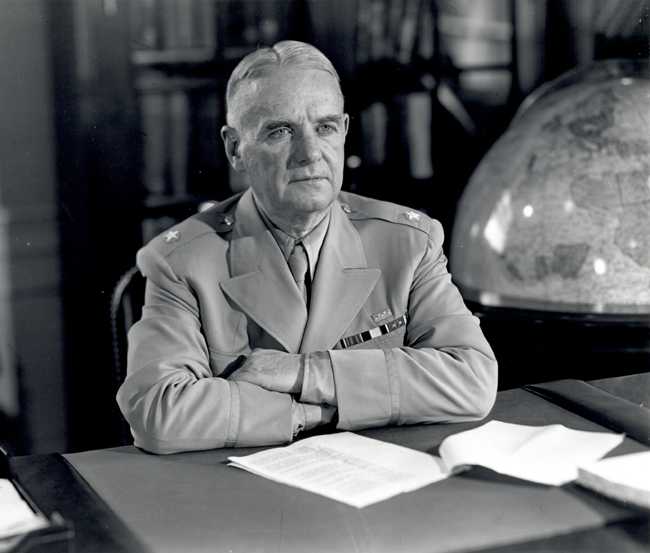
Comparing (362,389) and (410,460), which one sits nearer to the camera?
(410,460)

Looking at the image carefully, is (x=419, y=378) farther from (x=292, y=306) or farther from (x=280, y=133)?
(x=280, y=133)

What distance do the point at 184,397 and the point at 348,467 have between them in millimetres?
334

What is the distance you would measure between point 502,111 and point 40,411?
62.0 inches

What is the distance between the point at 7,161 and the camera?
2.31 m

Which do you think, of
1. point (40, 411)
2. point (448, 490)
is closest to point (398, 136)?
point (40, 411)

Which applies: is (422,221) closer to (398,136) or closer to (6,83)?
(398,136)

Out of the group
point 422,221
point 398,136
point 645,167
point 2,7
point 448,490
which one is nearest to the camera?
point 448,490

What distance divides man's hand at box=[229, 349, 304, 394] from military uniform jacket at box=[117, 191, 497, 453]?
0.03 meters

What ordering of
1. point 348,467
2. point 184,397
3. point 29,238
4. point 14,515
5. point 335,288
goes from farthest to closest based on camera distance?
point 29,238 → point 335,288 → point 184,397 → point 348,467 → point 14,515

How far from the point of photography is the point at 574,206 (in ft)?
6.75

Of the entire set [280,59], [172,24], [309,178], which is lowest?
[309,178]

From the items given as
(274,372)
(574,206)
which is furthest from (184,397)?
(574,206)

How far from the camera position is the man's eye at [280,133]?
65.7 inches

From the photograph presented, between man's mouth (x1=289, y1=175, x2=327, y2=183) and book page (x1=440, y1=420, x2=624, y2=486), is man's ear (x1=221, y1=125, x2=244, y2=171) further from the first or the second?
book page (x1=440, y1=420, x2=624, y2=486)
